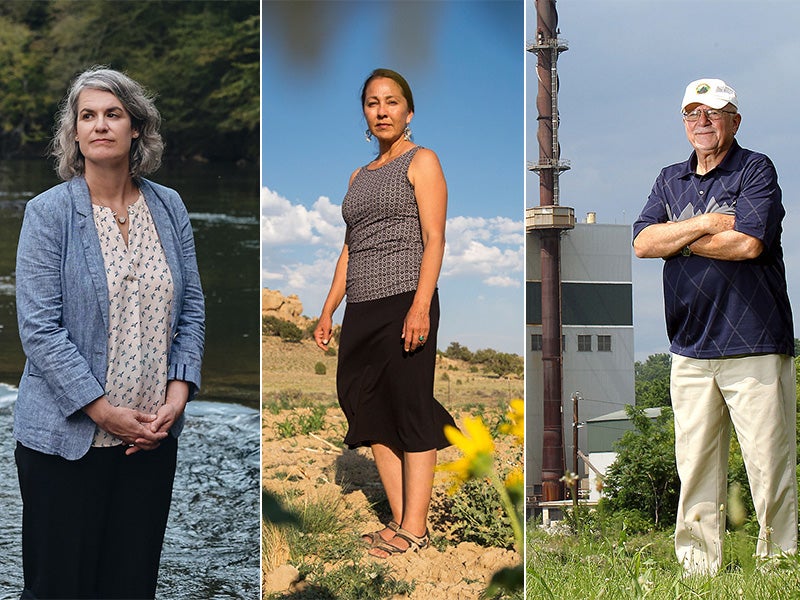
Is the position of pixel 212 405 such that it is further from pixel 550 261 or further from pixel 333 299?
pixel 550 261

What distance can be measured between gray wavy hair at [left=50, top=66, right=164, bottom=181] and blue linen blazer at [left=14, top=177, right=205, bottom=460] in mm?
106

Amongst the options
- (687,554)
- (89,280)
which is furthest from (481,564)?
(89,280)

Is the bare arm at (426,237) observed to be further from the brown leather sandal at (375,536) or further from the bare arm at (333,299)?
the brown leather sandal at (375,536)

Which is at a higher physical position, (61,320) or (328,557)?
(61,320)

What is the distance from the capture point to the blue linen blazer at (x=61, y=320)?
11.5 feet

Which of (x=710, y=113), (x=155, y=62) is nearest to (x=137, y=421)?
(x=710, y=113)

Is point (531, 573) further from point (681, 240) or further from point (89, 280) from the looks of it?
point (89, 280)

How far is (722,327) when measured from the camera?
13.1ft

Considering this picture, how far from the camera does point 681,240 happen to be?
13.1 feet

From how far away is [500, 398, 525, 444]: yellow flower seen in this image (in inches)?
163

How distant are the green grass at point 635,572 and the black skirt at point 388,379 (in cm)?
67

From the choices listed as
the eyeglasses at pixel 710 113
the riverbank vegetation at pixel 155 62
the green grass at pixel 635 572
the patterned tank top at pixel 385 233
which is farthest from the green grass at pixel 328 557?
the riverbank vegetation at pixel 155 62

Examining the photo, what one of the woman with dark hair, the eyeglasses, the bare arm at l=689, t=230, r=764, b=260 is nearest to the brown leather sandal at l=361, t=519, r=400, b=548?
the woman with dark hair

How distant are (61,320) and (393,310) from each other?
1176mm
